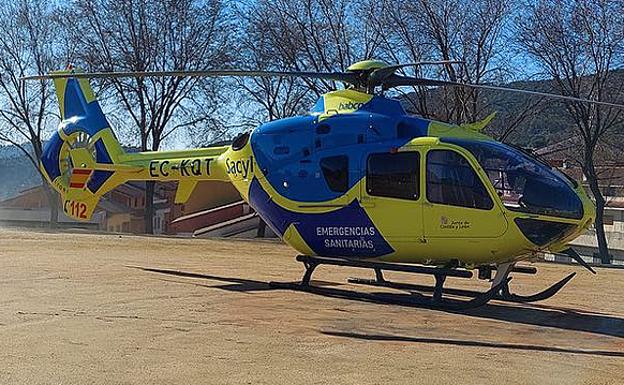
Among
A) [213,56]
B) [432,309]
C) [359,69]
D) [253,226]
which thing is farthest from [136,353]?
[253,226]

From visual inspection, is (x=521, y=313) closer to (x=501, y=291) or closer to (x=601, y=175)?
(x=501, y=291)

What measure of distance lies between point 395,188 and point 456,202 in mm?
963

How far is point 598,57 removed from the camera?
25.3 meters

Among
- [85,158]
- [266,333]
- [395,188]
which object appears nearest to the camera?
[266,333]

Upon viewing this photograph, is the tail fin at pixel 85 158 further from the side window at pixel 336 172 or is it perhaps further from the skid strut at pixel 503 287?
the skid strut at pixel 503 287

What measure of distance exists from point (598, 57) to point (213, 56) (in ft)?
51.7

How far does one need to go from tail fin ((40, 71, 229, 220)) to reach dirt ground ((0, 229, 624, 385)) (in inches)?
62.5

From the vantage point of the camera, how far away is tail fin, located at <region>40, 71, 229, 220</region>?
1528 cm

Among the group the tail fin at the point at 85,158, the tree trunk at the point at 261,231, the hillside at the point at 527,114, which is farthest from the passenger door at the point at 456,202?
the tree trunk at the point at 261,231

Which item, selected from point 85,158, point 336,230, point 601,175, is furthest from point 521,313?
point 601,175

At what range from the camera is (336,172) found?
11742mm

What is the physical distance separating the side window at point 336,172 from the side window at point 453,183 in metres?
1.38

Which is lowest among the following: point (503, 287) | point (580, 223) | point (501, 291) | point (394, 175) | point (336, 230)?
point (501, 291)

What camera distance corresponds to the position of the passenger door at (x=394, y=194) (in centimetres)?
1094
